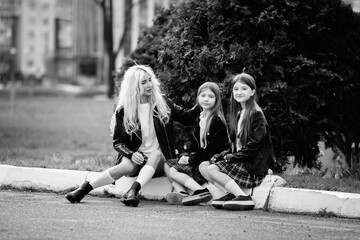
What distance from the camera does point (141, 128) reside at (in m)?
7.05

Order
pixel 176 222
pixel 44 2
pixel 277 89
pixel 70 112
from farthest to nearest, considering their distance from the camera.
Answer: pixel 44 2, pixel 70 112, pixel 277 89, pixel 176 222

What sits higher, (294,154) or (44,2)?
(44,2)

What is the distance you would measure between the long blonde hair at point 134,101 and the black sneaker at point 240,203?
3.80ft

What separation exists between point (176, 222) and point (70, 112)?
696 inches

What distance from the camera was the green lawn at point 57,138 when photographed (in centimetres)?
933

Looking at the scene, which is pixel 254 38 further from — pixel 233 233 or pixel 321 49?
pixel 233 233

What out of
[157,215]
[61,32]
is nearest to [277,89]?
[157,215]

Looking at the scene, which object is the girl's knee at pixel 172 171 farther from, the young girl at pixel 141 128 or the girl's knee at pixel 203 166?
the girl's knee at pixel 203 166

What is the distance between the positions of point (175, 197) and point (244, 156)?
775 mm

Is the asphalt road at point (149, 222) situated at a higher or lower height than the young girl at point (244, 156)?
lower

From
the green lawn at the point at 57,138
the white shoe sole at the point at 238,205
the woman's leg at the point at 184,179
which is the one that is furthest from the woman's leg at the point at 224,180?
the green lawn at the point at 57,138

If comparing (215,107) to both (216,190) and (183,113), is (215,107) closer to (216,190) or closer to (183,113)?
(183,113)

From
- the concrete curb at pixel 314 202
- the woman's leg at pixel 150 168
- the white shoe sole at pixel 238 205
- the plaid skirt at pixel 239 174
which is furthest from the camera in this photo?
the woman's leg at pixel 150 168

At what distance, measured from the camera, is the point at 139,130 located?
7027 mm
